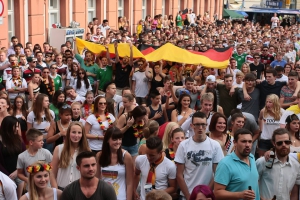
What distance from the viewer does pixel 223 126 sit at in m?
8.04

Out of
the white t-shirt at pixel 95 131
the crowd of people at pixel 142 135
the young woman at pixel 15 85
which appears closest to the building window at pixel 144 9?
the crowd of people at pixel 142 135

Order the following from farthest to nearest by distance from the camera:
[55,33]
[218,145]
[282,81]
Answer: [55,33] → [282,81] → [218,145]

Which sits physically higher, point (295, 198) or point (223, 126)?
point (223, 126)

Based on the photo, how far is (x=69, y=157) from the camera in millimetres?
Result: 7457

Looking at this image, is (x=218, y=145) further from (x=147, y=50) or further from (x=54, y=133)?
(x=147, y=50)

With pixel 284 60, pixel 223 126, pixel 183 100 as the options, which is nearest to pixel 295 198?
pixel 223 126

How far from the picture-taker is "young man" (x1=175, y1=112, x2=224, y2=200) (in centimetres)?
709

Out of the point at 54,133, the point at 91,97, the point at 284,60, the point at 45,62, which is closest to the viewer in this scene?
the point at 54,133

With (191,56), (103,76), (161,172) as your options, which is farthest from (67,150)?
(191,56)

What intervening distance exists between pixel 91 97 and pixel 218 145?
14.1 feet

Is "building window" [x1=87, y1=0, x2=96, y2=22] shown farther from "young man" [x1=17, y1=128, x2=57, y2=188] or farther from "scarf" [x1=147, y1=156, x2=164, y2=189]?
"scarf" [x1=147, y1=156, x2=164, y2=189]

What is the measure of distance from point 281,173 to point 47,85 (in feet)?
24.1

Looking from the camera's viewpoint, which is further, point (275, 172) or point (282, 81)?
point (282, 81)

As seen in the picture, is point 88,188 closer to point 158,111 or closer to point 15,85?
point 158,111
